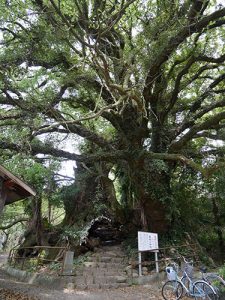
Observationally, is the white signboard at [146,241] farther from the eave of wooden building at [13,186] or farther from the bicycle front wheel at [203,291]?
the eave of wooden building at [13,186]

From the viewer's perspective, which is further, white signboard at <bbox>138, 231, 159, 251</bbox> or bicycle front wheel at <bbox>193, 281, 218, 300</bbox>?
white signboard at <bbox>138, 231, 159, 251</bbox>

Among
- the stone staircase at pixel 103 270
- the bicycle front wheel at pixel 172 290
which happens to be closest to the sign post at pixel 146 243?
the stone staircase at pixel 103 270

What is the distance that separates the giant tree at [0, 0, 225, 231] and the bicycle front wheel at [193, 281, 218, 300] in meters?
2.63

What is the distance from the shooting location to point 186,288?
6613 mm

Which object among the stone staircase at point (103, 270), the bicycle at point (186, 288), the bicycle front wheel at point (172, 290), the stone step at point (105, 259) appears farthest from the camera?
the stone step at point (105, 259)

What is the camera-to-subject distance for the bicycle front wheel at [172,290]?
6.73m

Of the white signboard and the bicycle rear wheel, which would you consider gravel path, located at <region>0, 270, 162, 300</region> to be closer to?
the white signboard

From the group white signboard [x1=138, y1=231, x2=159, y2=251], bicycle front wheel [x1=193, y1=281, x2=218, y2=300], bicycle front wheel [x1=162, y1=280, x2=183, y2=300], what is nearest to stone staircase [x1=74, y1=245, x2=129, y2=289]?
white signboard [x1=138, y1=231, x2=159, y2=251]

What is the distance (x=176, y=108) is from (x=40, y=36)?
667cm

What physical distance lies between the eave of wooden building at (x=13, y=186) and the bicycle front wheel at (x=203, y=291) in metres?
4.38

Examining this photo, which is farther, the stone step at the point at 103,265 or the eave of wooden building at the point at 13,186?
the stone step at the point at 103,265

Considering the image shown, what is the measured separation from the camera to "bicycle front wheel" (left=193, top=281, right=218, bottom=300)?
598cm

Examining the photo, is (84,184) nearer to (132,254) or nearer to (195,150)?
(132,254)

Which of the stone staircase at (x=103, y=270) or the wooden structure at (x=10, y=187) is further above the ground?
the wooden structure at (x=10, y=187)
